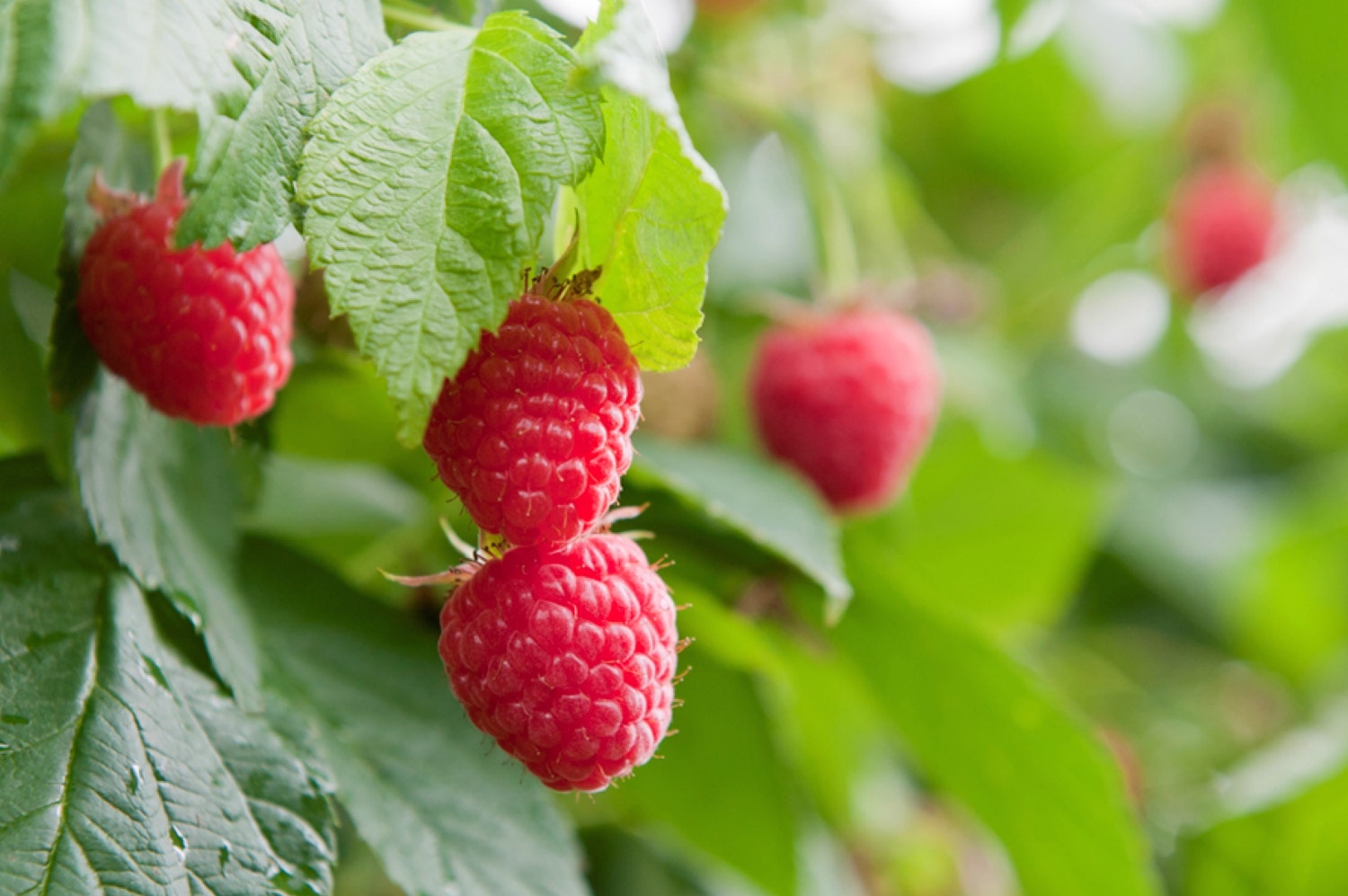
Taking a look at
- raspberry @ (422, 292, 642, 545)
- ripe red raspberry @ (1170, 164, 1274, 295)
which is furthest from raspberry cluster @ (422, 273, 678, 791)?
ripe red raspberry @ (1170, 164, 1274, 295)

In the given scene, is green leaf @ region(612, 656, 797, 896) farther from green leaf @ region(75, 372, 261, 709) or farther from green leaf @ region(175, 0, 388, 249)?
green leaf @ region(175, 0, 388, 249)

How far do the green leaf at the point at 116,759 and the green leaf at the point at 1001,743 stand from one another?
1.61 feet

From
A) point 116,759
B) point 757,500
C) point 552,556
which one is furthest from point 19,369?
point 757,500

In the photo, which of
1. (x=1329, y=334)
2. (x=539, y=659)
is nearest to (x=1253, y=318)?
(x=1329, y=334)

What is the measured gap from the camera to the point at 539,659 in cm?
54

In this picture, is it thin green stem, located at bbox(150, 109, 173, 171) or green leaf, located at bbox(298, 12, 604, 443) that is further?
thin green stem, located at bbox(150, 109, 173, 171)

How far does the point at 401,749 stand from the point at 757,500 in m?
0.31

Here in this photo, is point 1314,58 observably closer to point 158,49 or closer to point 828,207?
point 828,207

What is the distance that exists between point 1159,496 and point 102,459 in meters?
1.93

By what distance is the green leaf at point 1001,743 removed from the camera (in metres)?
0.96

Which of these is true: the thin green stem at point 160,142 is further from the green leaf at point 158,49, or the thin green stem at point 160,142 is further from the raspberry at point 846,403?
the raspberry at point 846,403

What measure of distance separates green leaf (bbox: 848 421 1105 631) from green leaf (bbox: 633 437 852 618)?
643 millimetres

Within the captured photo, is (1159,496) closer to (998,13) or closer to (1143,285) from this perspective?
(1143,285)

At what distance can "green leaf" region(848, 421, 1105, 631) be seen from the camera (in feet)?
5.32
